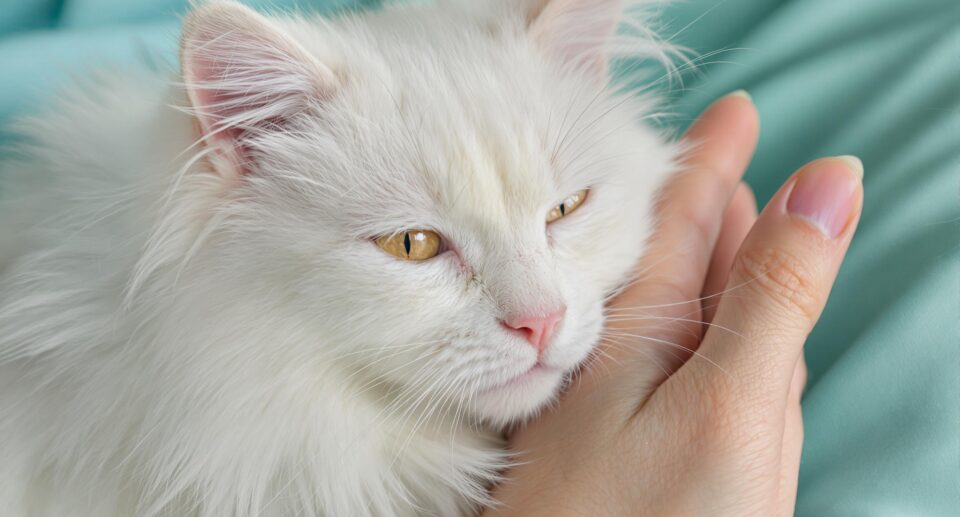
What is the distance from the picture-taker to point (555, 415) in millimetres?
1397

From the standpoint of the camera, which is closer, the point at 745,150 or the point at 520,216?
the point at 520,216

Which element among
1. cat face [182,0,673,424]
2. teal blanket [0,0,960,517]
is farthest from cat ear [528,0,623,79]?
teal blanket [0,0,960,517]

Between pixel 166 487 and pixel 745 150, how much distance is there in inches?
60.8

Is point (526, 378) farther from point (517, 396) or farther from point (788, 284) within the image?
point (788, 284)

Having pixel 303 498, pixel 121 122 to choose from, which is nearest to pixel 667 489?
pixel 303 498

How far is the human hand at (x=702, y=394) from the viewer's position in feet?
3.98

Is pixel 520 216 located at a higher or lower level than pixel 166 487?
higher

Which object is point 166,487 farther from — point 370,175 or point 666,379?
point 666,379

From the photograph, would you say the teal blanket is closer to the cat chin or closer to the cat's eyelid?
the cat's eyelid

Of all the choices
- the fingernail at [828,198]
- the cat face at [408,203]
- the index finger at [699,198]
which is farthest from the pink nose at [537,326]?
the fingernail at [828,198]

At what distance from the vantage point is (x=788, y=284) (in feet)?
4.24

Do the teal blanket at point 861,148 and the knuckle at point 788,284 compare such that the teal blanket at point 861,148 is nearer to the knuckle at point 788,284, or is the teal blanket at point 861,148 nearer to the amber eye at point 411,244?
the knuckle at point 788,284

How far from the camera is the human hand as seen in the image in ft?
3.98

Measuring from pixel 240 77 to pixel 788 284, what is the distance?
3.39ft
